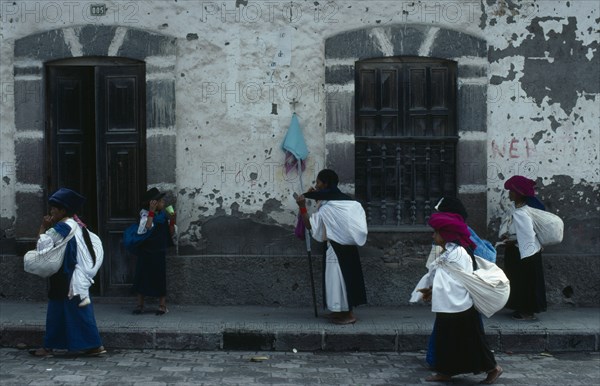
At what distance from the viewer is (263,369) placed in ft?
28.1

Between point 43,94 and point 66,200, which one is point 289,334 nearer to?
point 66,200

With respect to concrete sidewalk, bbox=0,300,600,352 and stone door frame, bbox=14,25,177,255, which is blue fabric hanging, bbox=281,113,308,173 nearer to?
stone door frame, bbox=14,25,177,255

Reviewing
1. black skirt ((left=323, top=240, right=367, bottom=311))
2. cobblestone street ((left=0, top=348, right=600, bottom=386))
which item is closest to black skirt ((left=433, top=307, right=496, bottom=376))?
cobblestone street ((left=0, top=348, right=600, bottom=386))

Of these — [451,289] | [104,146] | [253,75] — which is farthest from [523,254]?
[104,146]

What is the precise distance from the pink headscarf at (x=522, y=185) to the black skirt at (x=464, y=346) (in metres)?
2.49

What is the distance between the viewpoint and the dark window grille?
11070 millimetres

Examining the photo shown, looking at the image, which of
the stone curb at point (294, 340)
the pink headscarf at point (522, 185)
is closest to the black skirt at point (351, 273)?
the stone curb at point (294, 340)

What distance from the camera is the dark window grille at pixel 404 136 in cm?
1107

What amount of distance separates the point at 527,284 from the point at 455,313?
257 cm

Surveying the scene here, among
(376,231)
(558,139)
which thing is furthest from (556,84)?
(376,231)

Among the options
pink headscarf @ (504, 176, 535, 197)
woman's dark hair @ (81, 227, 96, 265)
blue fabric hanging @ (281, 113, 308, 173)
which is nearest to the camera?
woman's dark hair @ (81, 227, 96, 265)

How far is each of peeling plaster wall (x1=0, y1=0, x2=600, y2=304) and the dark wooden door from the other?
0.86 feet

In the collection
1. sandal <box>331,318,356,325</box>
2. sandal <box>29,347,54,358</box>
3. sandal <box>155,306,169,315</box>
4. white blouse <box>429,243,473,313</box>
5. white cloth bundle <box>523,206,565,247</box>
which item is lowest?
sandal <box>29,347,54,358</box>

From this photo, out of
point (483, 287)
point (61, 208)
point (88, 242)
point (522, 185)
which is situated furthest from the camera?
point (522, 185)
